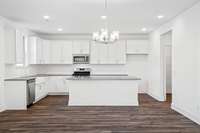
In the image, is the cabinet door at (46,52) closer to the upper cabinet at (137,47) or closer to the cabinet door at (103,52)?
the cabinet door at (103,52)

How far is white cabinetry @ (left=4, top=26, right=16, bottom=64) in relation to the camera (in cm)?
553

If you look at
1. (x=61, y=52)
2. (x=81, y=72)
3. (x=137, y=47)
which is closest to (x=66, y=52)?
(x=61, y=52)

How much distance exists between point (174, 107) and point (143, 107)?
35.8 inches

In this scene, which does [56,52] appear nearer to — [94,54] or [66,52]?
[66,52]

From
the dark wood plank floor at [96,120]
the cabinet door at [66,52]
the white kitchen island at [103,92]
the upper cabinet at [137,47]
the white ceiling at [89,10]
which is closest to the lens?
the dark wood plank floor at [96,120]

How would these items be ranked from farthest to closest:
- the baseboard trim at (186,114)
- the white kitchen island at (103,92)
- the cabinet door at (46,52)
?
the cabinet door at (46,52), the white kitchen island at (103,92), the baseboard trim at (186,114)

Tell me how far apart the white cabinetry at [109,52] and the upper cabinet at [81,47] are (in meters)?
0.22

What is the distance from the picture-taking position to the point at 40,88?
713 centimetres

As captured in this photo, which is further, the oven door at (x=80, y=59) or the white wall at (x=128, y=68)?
the white wall at (x=128, y=68)

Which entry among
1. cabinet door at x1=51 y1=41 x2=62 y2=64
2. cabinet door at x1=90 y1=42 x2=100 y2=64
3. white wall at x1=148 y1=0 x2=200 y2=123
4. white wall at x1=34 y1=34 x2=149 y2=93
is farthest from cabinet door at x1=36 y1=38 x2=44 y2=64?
white wall at x1=148 y1=0 x2=200 y2=123

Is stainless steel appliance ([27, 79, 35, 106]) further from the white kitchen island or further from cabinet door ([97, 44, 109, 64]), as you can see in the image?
cabinet door ([97, 44, 109, 64])

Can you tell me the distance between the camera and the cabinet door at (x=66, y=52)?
8.36 metres

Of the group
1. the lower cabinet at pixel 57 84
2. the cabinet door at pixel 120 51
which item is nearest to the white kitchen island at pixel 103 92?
the lower cabinet at pixel 57 84

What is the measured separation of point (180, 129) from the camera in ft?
12.7
